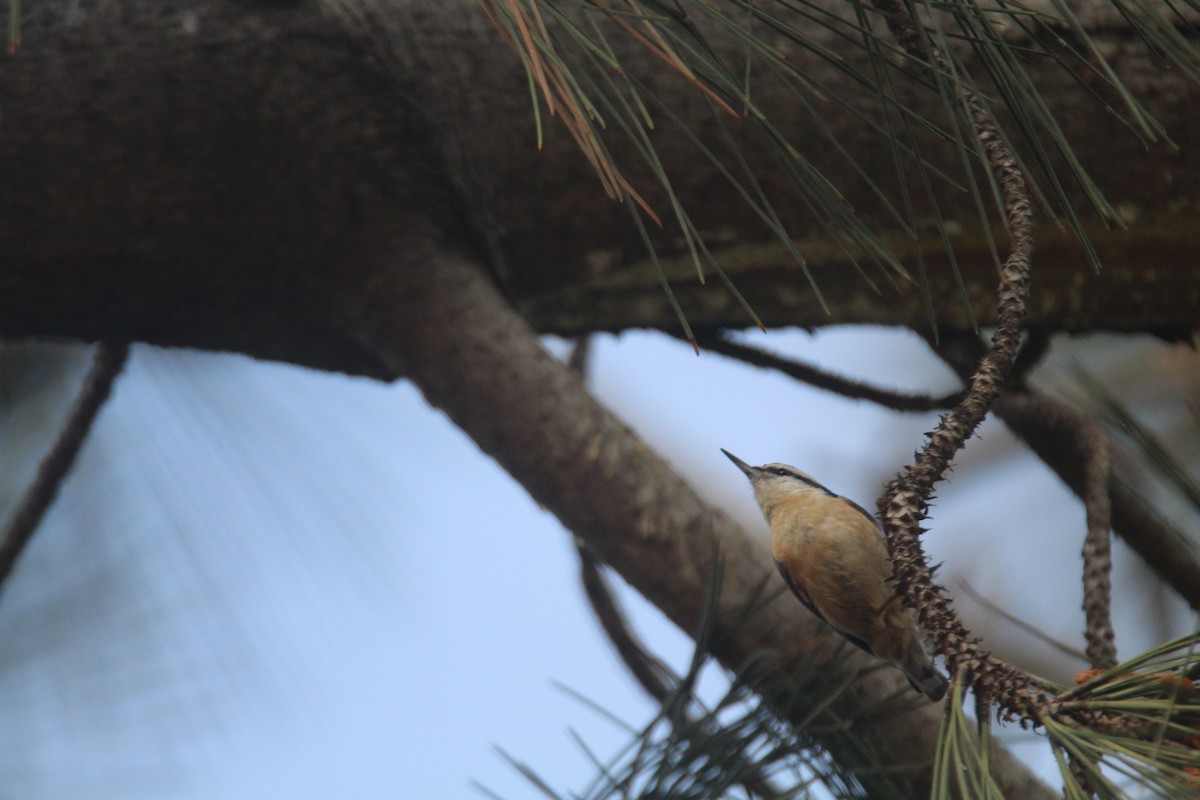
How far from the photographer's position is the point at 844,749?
3.02ft

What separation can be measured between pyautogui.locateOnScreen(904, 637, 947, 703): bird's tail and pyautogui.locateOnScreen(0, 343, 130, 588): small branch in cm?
91

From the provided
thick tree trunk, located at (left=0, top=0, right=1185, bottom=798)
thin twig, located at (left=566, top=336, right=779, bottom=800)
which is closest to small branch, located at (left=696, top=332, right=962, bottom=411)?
thick tree trunk, located at (left=0, top=0, right=1185, bottom=798)

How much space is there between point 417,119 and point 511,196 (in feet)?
0.39

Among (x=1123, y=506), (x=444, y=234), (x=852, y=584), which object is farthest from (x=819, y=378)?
(x=444, y=234)

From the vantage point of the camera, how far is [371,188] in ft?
3.54

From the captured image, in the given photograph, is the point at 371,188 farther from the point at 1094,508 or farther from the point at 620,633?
the point at 1094,508

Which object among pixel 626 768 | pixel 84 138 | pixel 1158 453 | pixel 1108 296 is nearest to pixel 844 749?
pixel 626 768

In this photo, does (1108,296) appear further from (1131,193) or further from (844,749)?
(844,749)

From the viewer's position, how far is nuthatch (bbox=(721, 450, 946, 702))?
110cm

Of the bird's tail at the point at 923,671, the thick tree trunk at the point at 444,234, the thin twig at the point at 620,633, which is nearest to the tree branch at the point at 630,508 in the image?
the thick tree trunk at the point at 444,234

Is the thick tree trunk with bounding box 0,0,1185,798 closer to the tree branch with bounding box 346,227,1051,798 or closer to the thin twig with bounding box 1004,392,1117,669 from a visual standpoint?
the tree branch with bounding box 346,227,1051,798

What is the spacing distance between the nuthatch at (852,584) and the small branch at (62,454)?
771 millimetres

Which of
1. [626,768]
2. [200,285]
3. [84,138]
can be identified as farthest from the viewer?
[200,285]

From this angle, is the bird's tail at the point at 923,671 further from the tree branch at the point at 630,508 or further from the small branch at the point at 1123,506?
the small branch at the point at 1123,506
